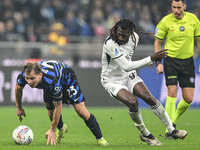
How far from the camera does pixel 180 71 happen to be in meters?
9.24

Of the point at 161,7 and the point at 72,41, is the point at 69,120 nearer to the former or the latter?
the point at 72,41

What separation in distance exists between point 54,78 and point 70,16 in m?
11.6

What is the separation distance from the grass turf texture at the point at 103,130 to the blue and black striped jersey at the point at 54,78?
0.79m

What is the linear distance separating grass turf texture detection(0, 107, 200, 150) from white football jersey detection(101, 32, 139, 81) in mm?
1062

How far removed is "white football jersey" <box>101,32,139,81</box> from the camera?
771 cm

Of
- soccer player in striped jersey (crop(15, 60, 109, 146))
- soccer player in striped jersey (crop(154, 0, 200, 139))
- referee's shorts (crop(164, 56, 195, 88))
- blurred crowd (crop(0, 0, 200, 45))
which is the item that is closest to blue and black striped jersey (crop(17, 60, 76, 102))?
soccer player in striped jersey (crop(15, 60, 109, 146))

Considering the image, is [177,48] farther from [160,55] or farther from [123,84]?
[160,55]

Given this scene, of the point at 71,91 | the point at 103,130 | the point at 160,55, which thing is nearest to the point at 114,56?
the point at 71,91


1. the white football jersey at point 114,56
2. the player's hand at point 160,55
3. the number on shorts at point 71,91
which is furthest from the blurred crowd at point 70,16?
the player's hand at point 160,55

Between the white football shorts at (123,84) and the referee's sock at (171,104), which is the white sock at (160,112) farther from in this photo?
the referee's sock at (171,104)

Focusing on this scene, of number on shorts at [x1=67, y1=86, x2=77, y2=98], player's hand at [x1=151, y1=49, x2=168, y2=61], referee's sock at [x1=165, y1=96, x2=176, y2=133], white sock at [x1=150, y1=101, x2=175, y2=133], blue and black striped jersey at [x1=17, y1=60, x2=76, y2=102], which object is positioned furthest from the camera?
referee's sock at [x1=165, y1=96, x2=176, y2=133]

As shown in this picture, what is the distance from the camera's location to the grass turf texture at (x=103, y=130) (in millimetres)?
7504

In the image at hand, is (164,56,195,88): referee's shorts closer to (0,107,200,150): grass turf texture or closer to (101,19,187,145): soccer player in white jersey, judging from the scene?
(0,107,200,150): grass turf texture

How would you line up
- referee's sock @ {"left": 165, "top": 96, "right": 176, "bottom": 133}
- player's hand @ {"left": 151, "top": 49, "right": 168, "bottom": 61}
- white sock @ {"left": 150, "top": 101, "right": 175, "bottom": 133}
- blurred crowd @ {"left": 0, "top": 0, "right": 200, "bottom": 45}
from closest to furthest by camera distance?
player's hand @ {"left": 151, "top": 49, "right": 168, "bottom": 61} → white sock @ {"left": 150, "top": 101, "right": 175, "bottom": 133} → referee's sock @ {"left": 165, "top": 96, "right": 176, "bottom": 133} → blurred crowd @ {"left": 0, "top": 0, "right": 200, "bottom": 45}
